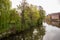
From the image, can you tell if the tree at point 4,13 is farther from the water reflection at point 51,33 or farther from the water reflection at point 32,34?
the water reflection at point 51,33

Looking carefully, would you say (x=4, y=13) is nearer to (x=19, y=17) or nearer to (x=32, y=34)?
(x=19, y=17)

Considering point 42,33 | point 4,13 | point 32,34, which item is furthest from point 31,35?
point 4,13

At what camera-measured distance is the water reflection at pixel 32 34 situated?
2.68 meters

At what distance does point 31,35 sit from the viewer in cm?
273

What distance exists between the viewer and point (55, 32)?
2.81 meters

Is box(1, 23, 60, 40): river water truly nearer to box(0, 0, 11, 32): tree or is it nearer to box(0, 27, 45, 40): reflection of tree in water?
box(0, 27, 45, 40): reflection of tree in water

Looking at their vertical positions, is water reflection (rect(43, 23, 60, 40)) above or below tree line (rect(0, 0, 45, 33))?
below

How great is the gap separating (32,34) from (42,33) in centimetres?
19

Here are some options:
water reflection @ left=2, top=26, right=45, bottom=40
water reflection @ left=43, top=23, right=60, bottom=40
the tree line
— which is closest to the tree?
the tree line

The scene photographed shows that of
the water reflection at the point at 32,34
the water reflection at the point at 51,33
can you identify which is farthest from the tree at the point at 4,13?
the water reflection at the point at 51,33

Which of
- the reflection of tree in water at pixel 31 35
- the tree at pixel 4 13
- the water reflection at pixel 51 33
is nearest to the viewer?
the tree at pixel 4 13

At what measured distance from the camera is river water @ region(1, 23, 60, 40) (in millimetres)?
2705

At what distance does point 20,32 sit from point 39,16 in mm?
449

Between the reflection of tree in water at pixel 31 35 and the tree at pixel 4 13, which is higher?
the tree at pixel 4 13
